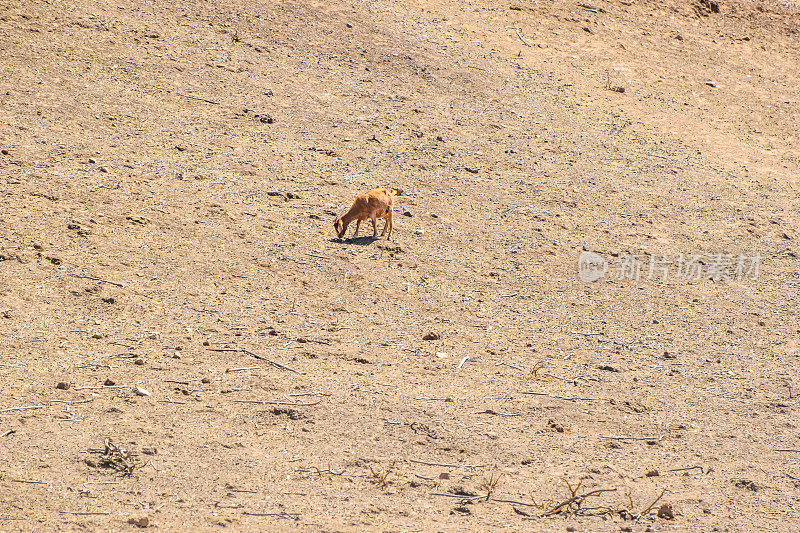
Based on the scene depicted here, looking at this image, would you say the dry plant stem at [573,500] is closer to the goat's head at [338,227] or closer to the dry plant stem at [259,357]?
the dry plant stem at [259,357]

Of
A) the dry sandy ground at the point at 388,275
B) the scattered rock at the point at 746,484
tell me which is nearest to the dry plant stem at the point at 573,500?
the dry sandy ground at the point at 388,275

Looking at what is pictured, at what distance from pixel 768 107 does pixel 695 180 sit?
4215 millimetres

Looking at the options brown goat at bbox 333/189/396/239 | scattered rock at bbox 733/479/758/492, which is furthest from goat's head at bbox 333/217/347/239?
scattered rock at bbox 733/479/758/492

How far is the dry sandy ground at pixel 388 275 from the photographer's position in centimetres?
529

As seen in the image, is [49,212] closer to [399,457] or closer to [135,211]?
[135,211]

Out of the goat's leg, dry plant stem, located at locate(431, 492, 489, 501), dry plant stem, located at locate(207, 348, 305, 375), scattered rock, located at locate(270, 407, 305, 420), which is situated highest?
the goat's leg

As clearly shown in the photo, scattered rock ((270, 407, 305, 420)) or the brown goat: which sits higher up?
the brown goat

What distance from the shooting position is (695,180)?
11.9 metres

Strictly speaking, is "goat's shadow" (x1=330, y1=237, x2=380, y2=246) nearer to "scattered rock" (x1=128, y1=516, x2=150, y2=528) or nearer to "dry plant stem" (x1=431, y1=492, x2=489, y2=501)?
"dry plant stem" (x1=431, y1=492, x2=489, y2=501)

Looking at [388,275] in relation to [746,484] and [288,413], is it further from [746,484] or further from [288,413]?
[746,484]

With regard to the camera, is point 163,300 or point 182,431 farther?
point 163,300

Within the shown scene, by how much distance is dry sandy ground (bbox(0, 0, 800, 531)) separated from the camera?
208 inches

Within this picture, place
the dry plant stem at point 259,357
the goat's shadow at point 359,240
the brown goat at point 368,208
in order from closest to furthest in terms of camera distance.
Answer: the dry plant stem at point 259,357, the brown goat at point 368,208, the goat's shadow at point 359,240

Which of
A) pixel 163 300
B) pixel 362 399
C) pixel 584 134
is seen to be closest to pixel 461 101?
pixel 584 134
